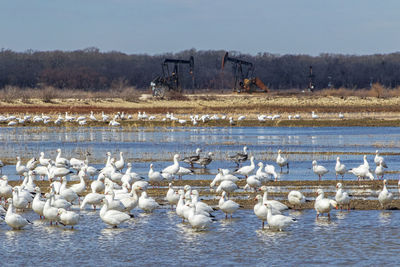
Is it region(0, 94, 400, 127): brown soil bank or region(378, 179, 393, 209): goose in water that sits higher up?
region(0, 94, 400, 127): brown soil bank

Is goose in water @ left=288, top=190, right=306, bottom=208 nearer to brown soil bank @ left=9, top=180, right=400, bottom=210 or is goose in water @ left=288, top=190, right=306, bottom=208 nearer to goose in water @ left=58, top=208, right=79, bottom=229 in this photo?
brown soil bank @ left=9, top=180, right=400, bottom=210

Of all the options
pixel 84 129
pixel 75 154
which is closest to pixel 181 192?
pixel 75 154

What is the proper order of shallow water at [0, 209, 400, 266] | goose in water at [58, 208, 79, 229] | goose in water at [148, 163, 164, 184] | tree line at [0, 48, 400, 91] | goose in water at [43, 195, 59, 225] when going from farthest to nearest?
1. tree line at [0, 48, 400, 91]
2. goose in water at [148, 163, 164, 184]
3. goose in water at [43, 195, 59, 225]
4. goose in water at [58, 208, 79, 229]
5. shallow water at [0, 209, 400, 266]

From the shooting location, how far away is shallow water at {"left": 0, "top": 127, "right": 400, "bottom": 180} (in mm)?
26578

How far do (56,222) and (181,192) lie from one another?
115 inches

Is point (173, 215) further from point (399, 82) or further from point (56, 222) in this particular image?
point (399, 82)

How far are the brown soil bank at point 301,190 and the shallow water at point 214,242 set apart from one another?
98 centimetres

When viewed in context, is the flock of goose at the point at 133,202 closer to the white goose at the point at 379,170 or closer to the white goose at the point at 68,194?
the white goose at the point at 68,194

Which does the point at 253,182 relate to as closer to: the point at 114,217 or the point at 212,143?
the point at 114,217

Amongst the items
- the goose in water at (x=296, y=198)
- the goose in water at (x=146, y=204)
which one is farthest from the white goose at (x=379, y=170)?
the goose in water at (x=146, y=204)

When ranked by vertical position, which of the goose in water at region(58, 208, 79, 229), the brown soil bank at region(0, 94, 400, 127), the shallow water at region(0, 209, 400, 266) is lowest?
the shallow water at region(0, 209, 400, 266)

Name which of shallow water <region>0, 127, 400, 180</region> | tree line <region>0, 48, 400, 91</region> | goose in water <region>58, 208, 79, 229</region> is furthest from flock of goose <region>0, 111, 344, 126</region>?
tree line <region>0, 48, 400, 91</region>

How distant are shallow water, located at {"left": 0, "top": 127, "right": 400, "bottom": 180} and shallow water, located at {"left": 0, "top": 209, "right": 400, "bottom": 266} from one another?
280 inches

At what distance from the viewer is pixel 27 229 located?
50.8 ft
